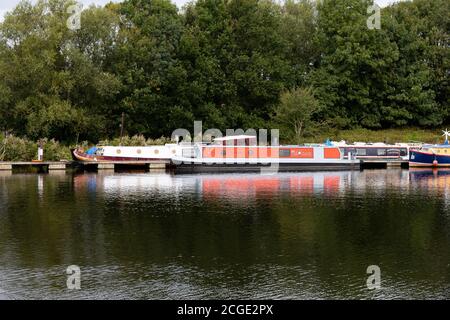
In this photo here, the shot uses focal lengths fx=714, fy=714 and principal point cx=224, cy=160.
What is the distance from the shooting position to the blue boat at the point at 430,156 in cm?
6253

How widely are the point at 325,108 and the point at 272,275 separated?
175ft

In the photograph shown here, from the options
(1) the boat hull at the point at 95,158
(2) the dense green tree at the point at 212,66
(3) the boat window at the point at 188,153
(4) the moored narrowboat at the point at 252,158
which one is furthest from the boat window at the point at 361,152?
(1) the boat hull at the point at 95,158

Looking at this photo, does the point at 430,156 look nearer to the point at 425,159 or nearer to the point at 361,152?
the point at 425,159

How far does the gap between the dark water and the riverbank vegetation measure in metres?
21.1

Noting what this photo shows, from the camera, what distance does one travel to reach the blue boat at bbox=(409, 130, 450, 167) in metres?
62.5

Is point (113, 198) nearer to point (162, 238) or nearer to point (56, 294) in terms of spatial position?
point (162, 238)

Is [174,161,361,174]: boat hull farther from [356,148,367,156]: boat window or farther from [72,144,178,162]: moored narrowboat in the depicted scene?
[72,144,178,162]: moored narrowboat

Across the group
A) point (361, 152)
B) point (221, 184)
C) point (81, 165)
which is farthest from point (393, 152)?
point (81, 165)

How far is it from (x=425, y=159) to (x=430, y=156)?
504 millimetres

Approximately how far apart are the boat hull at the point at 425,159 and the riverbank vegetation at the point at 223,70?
11.6 meters
